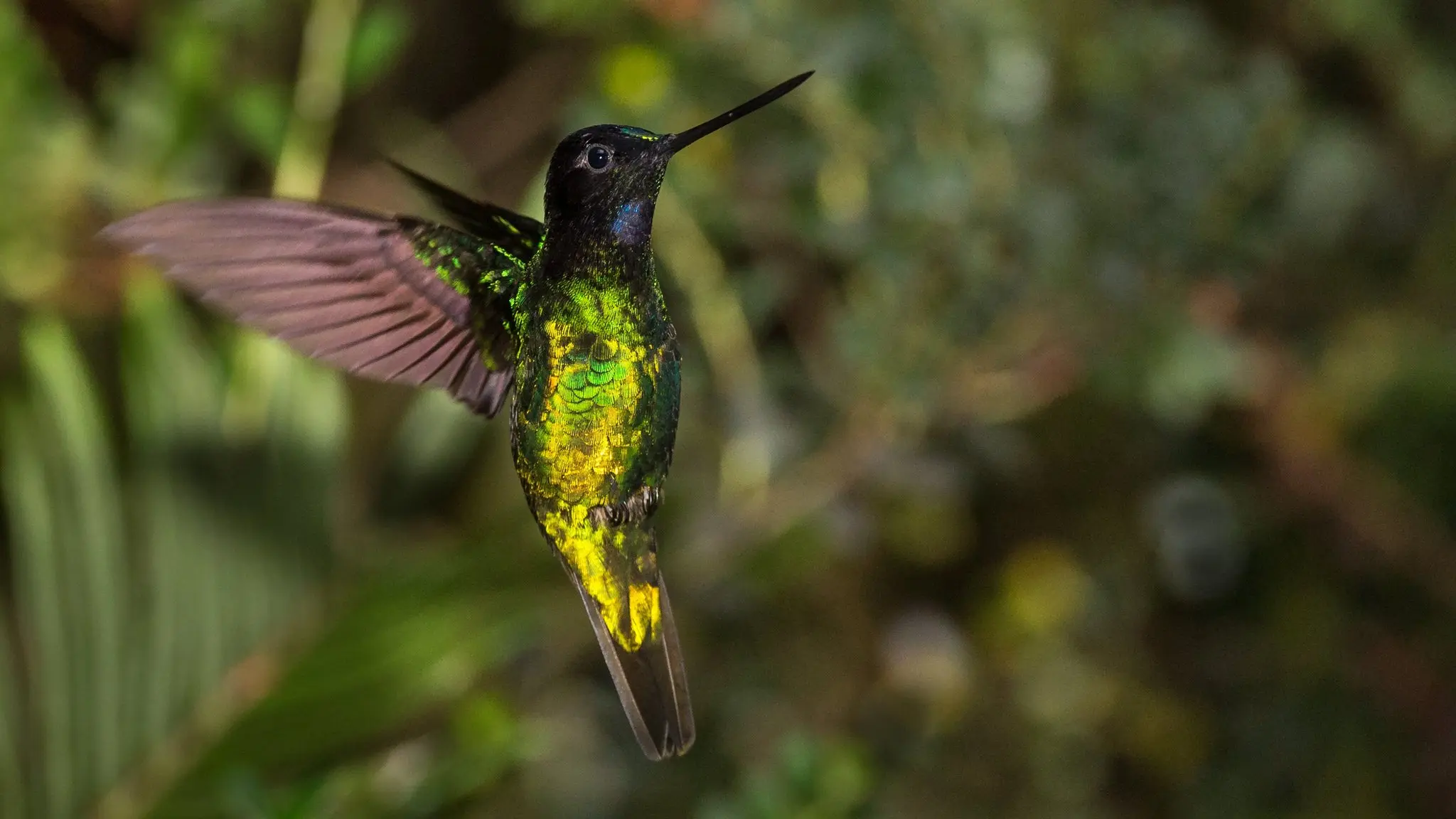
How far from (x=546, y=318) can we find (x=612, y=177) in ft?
0.35

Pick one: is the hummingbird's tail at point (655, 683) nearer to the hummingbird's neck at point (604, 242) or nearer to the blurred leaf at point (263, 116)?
the hummingbird's neck at point (604, 242)

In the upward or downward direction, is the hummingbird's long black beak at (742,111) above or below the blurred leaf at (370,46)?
below

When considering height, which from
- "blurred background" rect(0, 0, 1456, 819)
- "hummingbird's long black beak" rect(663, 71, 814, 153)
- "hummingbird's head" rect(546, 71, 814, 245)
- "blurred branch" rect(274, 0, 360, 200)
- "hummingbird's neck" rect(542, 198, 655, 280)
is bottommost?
"blurred background" rect(0, 0, 1456, 819)

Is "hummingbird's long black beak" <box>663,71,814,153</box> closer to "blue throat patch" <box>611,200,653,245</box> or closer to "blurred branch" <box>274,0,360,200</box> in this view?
"blue throat patch" <box>611,200,653,245</box>

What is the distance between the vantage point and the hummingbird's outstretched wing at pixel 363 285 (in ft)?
2.22

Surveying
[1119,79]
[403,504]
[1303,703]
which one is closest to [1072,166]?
[1119,79]

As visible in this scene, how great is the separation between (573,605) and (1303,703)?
1.25 metres

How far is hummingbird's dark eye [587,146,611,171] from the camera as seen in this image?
59 centimetres

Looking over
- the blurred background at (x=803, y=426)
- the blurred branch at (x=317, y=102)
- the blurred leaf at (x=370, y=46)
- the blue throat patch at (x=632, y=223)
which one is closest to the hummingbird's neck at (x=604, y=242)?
the blue throat patch at (x=632, y=223)

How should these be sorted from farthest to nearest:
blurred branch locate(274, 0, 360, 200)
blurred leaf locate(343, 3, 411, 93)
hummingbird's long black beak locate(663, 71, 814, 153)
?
blurred branch locate(274, 0, 360, 200) → blurred leaf locate(343, 3, 411, 93) → hummingbird's long black beak locate(663, 71, 814, 153)

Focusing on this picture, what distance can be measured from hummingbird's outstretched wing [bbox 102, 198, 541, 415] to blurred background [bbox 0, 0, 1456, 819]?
341 millimetres

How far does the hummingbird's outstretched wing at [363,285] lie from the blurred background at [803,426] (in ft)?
1.12

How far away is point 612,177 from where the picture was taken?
0.59 metres

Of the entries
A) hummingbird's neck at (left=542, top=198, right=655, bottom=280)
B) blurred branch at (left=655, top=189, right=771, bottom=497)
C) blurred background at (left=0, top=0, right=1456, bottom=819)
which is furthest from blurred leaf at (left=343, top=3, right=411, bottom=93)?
hummingbird's neck at (left=542, top=198, right=655, bottom=280)
